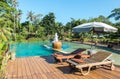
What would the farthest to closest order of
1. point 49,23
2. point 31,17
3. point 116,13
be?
point 49,23 < point 31,17 < point 116,13

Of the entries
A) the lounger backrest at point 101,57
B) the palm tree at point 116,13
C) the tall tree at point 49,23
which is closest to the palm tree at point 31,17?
the tall tree at point 49,23

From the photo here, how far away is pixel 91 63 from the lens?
6250 mm

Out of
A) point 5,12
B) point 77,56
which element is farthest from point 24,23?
point 77,56

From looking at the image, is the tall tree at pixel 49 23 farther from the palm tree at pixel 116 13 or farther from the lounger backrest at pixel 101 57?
the lounger backrest at pixel 101 57

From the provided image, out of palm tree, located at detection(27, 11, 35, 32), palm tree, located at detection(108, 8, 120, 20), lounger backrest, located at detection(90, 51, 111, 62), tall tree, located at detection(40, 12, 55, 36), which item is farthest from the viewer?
palm tree, located at detection(27, 11, 35, 32)

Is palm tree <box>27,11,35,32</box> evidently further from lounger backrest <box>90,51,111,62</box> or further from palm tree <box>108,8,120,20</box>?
lounger backrest <box>90,51,111,62</box>

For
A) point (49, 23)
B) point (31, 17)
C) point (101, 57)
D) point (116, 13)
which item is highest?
point (116, 13)

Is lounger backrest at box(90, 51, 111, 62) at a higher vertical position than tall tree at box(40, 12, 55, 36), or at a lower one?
lower

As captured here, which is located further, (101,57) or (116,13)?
(116,13)

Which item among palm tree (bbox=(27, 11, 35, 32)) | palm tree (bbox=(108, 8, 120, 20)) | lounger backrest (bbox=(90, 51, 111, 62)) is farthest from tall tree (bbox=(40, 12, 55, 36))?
lounger backrest (bbox=(90, 51, 111, 62))

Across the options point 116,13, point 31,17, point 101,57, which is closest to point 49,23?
point 31,17

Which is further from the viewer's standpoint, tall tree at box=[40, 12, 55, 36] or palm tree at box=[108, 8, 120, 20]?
tall tree at box=[40, 12, 55, 36]

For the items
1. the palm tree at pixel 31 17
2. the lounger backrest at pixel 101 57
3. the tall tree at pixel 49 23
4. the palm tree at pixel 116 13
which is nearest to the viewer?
the lounger backrest at pixel 101 57

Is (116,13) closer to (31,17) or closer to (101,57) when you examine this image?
(31,17)
